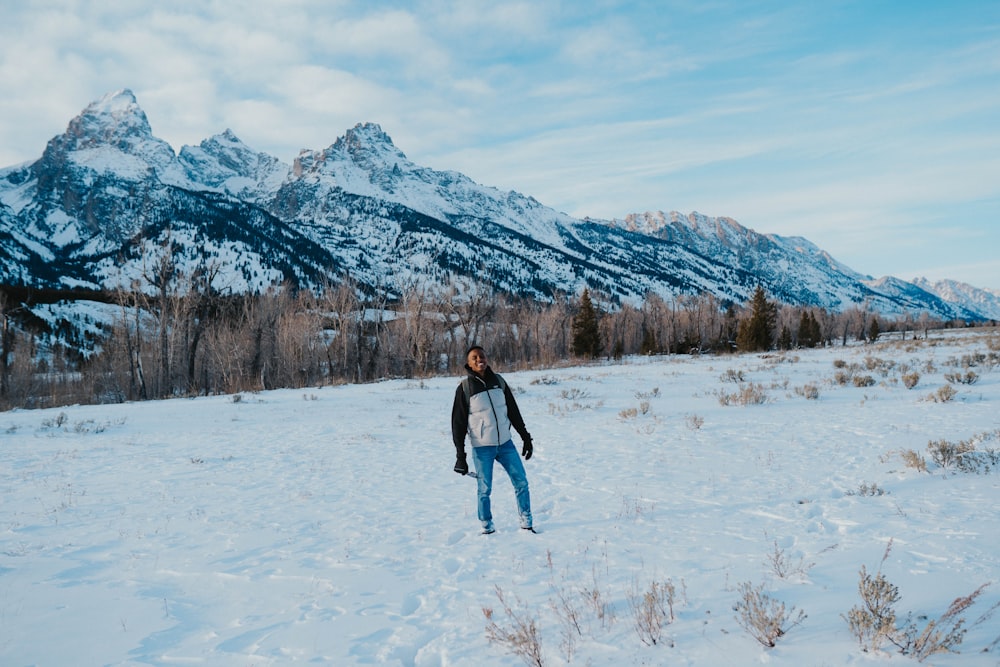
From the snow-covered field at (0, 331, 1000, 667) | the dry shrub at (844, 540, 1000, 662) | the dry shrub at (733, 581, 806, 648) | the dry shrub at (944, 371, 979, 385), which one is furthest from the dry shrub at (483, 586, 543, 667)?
the dry shrub at (944, 371, 979, 385)

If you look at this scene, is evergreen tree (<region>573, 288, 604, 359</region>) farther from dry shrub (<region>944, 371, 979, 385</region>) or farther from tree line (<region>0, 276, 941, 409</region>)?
dry shrub (<region>944, 371, 979, 385</region>)

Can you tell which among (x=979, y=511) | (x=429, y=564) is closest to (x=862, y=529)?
(x=979, y=511)

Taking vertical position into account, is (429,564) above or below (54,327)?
below

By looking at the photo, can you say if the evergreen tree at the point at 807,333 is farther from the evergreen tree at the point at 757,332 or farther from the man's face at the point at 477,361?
the man's face at the point at 477,361

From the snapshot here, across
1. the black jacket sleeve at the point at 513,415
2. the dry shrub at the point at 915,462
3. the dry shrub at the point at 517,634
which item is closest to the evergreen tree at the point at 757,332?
the dry shrub at the point at 915,462

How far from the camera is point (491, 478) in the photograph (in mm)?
5746

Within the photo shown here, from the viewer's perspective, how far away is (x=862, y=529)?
518cm

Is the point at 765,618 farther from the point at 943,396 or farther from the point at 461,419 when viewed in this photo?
the point at 943,396

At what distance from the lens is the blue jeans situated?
5734 mm

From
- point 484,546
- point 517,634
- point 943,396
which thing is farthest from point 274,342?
point 517,634

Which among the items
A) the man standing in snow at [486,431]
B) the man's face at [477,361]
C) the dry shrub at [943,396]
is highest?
the man's face at [477,361]

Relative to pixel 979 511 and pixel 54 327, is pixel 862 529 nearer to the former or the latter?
pixel 979 511

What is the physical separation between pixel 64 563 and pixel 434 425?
9049 mm

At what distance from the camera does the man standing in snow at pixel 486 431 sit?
18.9ft
